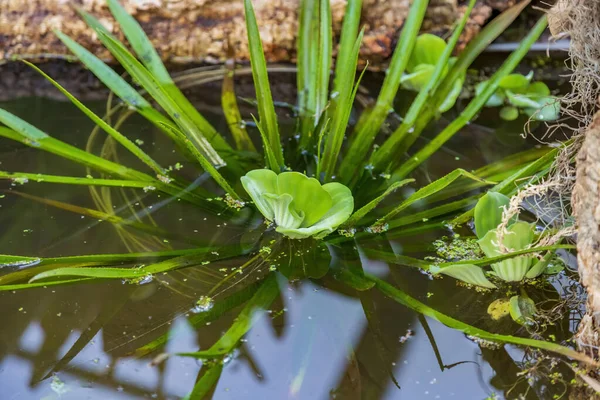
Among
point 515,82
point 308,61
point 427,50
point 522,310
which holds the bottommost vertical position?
point 522,310

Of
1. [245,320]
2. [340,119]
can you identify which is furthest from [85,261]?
[340,119]

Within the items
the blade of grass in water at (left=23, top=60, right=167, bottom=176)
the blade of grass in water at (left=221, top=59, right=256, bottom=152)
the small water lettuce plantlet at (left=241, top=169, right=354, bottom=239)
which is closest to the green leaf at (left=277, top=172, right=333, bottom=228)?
the small water lettuce plantlet at (left=241, top=169, right=354, bottom=239)

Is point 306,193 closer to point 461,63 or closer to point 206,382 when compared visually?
point 206,382

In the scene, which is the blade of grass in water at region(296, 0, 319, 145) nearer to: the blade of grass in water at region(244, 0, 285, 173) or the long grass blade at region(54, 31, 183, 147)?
the blade of grass in water at region(244, 0, 285, 173)

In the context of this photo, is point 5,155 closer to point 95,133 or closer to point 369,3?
point 95,133

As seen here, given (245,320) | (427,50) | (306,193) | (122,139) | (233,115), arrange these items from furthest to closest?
(427,50) → (233,115) → (122,139) → (306,193) → (245,320)

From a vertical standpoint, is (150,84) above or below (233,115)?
above

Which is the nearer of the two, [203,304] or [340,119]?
[203,304]
